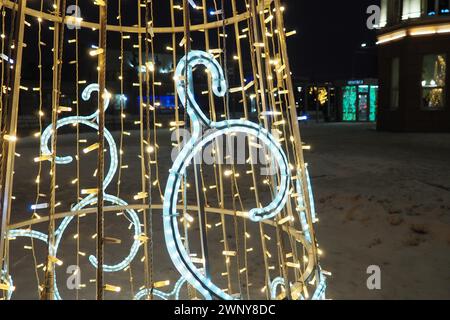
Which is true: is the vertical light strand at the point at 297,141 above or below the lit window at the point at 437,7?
below

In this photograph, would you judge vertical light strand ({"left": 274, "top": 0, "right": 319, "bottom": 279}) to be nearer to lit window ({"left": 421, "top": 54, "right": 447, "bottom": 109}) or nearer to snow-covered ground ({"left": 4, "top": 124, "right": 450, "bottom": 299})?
snow-covered ground ({"left": 4, "top": 124, "right": 450, "bottom": 299})

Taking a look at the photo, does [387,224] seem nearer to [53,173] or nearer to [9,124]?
[53,173]

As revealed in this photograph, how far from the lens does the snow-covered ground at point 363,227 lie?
3.01m

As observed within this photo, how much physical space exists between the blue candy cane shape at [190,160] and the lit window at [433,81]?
14.2 m

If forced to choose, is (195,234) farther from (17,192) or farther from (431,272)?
(17,192)

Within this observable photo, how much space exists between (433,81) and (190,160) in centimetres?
1467

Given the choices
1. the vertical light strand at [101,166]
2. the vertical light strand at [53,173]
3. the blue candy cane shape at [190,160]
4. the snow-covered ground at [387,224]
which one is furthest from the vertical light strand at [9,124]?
the snow-covered ground at [387,224]

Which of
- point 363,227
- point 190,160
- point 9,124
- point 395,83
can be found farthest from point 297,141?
point 395,83

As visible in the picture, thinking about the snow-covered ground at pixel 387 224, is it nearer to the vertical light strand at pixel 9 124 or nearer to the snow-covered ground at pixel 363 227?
the snow-covered ground at pixel 363 227

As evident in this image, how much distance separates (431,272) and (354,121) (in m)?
20.4

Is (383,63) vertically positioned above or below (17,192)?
above

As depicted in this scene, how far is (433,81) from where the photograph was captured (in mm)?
14062

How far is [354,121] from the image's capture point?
74.3 ft
